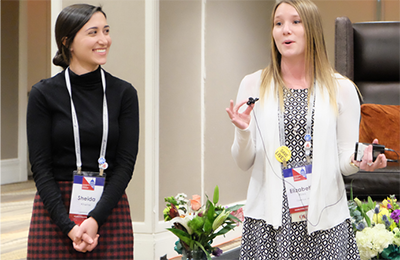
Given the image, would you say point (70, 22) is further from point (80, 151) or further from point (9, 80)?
point (9, 80)

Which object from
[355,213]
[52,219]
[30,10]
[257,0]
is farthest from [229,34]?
[30,10]

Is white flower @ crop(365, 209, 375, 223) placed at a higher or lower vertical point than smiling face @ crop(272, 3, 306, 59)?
lower

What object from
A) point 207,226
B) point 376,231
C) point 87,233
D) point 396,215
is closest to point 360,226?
point 376,231

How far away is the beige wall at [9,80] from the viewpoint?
18.8 ft

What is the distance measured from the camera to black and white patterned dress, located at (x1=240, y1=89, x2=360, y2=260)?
1294 millimetres

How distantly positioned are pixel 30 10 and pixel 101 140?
5563 millimetres

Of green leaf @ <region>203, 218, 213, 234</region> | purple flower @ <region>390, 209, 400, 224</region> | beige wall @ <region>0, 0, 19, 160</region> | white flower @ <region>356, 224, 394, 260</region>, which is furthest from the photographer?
beige wall @ <region>0, 0, 19, 160</region>

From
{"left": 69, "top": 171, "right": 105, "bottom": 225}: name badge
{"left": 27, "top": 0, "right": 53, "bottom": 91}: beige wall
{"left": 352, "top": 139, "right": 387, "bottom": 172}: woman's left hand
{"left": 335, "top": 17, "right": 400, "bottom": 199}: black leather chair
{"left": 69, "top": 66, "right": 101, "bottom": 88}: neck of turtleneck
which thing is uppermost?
{"left": 27, "top": 0, "right": 53, "bottom": 91}: beige wall

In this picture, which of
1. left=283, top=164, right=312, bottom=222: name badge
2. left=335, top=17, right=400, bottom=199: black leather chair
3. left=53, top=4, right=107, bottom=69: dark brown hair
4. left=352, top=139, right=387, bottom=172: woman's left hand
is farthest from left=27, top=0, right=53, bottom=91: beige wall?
left=352, top=139, right=387, bottom=172: woman's left hand

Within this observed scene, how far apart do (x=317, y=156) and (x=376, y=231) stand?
32.0 inches

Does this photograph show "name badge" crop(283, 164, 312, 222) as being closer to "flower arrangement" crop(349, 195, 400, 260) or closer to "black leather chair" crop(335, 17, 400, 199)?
"flower arrangement" crop(349, 195, 400, 260)

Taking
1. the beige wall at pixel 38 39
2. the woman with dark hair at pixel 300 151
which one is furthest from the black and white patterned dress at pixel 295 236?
the beige wall at pixel 38 39

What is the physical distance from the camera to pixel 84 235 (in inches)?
46.3

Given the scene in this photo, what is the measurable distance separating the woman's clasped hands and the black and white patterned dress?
469 mm
